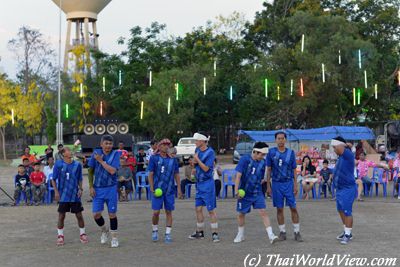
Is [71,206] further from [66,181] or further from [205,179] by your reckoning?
[205,179]

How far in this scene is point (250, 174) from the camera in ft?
29.8

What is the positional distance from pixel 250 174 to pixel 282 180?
57 cm

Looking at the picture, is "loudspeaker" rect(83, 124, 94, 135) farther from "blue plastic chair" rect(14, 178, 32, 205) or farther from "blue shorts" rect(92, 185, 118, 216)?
"blue shorts" rect(92, 185, 118, 216)

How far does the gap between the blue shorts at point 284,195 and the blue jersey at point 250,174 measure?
34 cm

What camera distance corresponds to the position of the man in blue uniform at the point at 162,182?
9.35 m

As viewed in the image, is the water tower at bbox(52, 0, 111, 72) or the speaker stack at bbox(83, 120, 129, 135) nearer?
the speaker stack at bbox(83, 120, 129, 135)

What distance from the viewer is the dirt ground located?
802 cm

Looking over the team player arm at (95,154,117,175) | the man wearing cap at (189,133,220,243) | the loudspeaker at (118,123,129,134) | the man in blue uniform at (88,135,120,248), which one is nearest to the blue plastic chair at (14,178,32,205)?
the man in blue uniform at (88,135,120,248)

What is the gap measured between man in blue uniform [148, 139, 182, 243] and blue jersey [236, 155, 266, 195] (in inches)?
45.9

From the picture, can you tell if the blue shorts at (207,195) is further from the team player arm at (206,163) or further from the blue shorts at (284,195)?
the blue shorts at (284,195)

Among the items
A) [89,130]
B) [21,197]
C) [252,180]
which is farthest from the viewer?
[89,130]

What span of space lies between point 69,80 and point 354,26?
22678 mm

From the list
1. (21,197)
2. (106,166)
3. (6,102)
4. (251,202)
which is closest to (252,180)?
(251,202)

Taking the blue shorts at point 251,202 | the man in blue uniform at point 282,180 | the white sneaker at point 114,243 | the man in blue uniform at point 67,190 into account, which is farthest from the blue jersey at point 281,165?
the man in blue uniform at point 67,190
